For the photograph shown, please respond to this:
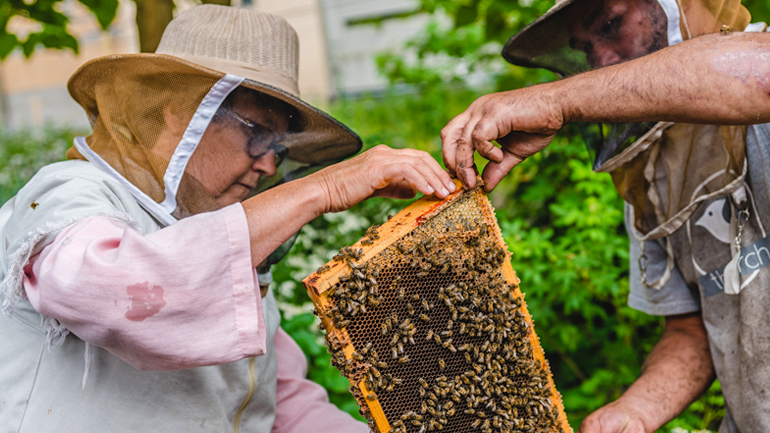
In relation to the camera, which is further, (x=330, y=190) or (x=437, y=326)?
(x=437, y=326)

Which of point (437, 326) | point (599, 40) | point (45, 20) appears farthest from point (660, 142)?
point (45, 20)

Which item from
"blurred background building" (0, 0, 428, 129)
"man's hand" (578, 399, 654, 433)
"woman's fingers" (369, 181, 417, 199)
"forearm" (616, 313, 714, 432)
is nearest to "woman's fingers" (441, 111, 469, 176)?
"woman's fingers" (369, 181, 417, 199)

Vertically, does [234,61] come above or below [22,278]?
above

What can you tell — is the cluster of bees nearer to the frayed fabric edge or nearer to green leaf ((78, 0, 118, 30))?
the frayed fabric edge

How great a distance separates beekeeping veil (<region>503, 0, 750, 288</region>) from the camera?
2.15 m

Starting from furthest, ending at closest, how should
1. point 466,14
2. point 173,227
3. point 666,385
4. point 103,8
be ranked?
point 466,14 < point 103,8 < point 666,385 < point 173,227

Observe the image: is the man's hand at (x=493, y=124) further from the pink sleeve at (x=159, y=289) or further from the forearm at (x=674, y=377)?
the forearm at (x=674, y=377)

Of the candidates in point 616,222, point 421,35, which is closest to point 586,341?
point 616,222

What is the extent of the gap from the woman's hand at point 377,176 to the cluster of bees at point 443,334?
0.14 metres

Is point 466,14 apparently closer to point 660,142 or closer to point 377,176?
point 660,142

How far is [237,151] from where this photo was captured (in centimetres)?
233

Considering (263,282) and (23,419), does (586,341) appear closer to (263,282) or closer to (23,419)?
(263,282)

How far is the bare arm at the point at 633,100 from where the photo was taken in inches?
70.6

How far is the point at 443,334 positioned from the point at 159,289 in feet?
3.33
